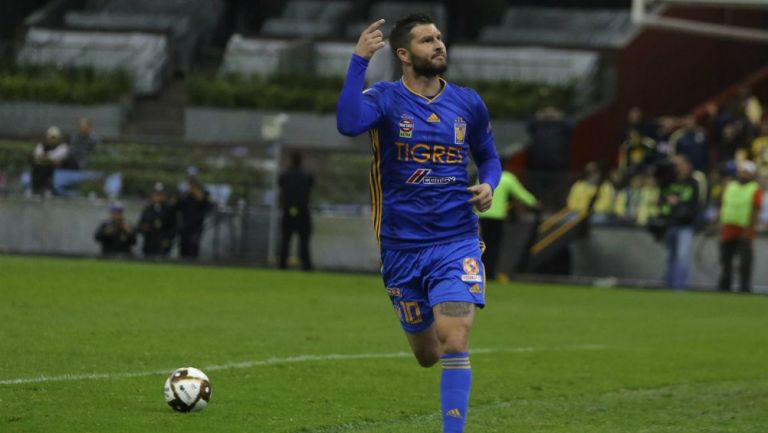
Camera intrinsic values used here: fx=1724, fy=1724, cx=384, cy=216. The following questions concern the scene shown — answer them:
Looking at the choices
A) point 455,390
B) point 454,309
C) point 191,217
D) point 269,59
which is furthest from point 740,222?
point 455,390

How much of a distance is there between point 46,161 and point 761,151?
13.7 meters

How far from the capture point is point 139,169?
3172 cm

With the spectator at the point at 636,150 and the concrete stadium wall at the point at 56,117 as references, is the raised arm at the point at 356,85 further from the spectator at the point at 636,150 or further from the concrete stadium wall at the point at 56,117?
the concrete stadium wall at the point at 56,117

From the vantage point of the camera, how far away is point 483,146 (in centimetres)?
990

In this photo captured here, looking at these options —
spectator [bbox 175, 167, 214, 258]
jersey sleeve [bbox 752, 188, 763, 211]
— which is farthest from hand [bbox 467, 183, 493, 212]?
spectator [bbox 175, 167, 214, 258]

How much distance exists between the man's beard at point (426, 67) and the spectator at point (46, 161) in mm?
22636

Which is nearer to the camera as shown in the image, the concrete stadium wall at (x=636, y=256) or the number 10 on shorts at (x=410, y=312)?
the number 10 on shorts at (x=410, y=312)

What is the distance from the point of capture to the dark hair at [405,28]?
31.4 ft

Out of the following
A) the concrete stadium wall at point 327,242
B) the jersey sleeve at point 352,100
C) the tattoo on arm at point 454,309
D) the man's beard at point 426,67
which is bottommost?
the concrete stadium wall at point 327,242

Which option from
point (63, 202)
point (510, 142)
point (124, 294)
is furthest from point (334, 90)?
point (124, 294)

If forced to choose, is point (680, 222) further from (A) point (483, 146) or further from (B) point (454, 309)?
(B) point (454, 309)

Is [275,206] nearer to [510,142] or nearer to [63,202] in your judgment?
[63,202]

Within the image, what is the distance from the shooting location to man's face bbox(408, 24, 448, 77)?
31.2 feet

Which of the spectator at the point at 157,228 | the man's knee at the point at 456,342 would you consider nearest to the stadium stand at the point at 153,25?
the spectator at the point at 157,228
